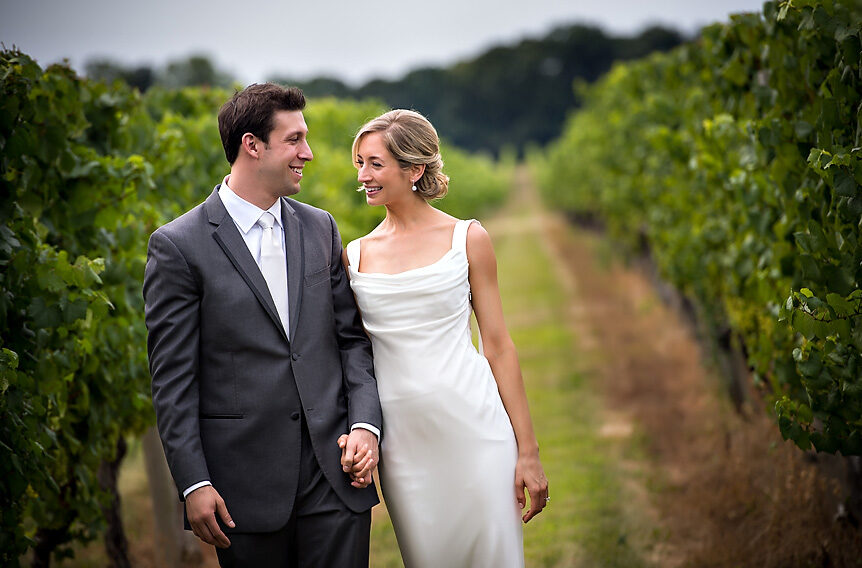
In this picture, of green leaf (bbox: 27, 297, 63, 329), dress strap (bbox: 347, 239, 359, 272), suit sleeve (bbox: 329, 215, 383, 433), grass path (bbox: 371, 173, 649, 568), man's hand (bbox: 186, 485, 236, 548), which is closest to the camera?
man's hand (bbox: 186, 485, 236, 548)

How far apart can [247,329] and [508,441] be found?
0.95m

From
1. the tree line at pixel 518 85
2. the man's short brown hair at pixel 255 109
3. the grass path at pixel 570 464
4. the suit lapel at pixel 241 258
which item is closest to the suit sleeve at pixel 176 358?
the suit lapel at pixel 241 258

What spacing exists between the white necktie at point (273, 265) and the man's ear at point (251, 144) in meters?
0.19

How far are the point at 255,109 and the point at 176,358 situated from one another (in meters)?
0.79

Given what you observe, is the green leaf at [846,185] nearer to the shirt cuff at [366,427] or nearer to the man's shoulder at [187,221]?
the shirt cuff at [366,427]

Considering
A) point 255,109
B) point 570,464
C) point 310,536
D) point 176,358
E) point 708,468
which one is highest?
point 255,109

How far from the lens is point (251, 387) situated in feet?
8.50

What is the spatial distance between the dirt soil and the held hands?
6.17 ft

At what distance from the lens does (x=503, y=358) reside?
292cm

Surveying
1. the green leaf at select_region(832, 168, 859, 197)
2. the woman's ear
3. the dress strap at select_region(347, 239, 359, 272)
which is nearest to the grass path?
the green leaf at select_region(832, 168, 859, 197)

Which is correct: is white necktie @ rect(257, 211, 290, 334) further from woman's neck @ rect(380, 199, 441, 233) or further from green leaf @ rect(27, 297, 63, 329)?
green leaf @ rect(27, 297, 63, 329)

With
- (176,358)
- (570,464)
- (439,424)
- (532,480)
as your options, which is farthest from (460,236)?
(570,464)

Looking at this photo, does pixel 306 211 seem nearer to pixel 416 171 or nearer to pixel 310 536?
pixel 416 171

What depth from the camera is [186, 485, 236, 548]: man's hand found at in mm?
2451
